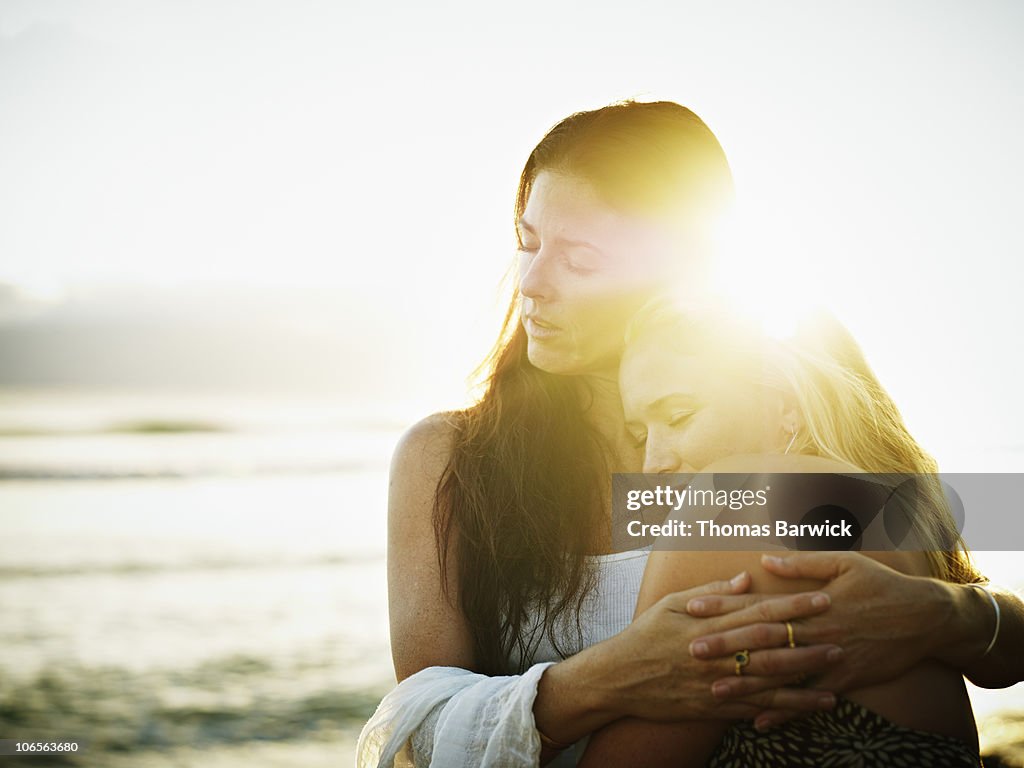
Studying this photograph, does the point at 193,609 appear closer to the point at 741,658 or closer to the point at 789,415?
the point at 789,415

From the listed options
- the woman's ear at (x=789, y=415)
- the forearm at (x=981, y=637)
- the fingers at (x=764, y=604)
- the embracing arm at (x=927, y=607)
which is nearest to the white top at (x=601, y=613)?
the woman's ear at (x=789, y=415)

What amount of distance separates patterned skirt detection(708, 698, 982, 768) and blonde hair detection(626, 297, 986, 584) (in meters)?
0.63

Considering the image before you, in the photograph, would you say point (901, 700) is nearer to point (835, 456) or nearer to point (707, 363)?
point (835, 456)

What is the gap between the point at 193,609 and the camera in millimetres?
7871

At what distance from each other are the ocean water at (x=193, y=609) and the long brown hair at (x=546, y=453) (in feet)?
9.48

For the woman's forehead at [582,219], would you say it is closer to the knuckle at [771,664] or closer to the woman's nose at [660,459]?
the woman's nose at [660,459]

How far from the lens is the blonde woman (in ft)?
A: 6.19

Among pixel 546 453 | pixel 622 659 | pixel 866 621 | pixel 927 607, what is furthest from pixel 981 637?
pixel 546 453

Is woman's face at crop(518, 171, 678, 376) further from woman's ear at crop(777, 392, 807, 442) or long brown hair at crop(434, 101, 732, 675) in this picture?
woman's ear at crop(777, 392, 807, 442)

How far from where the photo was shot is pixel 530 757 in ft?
7.03

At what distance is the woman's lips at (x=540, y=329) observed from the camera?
280 cm

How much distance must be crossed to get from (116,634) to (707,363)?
6.49m

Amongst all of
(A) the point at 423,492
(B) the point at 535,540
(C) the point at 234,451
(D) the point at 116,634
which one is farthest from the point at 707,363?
(C) the point at 234,451

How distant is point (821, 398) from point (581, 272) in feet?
2.77
